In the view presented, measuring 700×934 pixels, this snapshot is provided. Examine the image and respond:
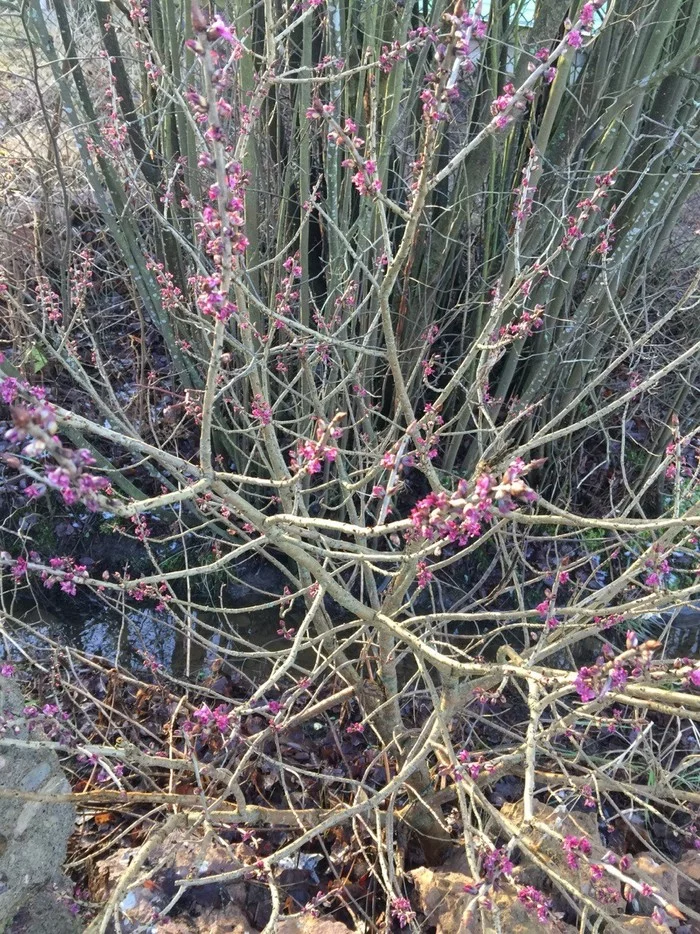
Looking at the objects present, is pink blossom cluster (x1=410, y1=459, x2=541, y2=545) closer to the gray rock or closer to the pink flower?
the pink flower

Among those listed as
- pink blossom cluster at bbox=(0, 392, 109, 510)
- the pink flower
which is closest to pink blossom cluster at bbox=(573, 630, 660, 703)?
pink blossom cluster at bbox=(0, 392, 109, 510)

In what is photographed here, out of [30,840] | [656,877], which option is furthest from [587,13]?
[30,840]

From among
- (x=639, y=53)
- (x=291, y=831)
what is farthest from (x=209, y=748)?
(x=639, y=53)

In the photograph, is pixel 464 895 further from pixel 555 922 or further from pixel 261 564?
pixel 261 564

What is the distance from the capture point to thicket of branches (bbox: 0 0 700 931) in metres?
1.84

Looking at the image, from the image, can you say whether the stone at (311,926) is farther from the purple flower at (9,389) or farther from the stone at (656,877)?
the purple flower at (9,389)

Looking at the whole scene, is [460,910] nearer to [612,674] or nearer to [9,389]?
[612,674]

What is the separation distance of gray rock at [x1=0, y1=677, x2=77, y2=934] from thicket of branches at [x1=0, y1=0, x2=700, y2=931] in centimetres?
19

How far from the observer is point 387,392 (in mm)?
4328

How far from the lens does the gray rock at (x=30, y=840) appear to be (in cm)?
237

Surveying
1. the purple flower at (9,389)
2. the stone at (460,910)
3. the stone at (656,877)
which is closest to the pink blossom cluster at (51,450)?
the purple flower at (9,389)

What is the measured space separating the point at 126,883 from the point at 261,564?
106 inches

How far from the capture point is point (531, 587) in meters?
4.40

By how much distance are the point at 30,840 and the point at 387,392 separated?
9.95ft
